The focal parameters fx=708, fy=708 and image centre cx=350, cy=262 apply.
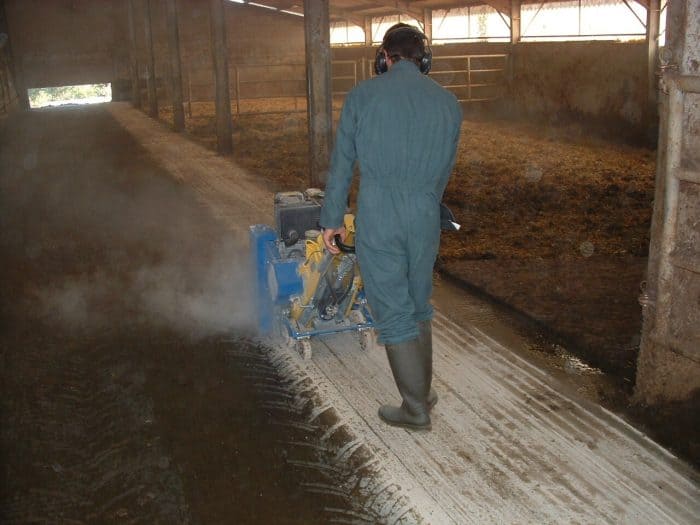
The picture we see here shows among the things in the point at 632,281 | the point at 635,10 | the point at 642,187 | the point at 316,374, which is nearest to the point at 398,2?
the point at 635,10

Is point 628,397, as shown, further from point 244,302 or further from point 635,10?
point 635,10

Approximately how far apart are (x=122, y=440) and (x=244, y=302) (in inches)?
70.1

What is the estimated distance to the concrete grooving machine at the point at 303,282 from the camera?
3.63 meters

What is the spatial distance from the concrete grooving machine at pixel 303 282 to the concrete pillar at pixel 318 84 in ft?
13.9

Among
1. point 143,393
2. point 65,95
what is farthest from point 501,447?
point 65,95

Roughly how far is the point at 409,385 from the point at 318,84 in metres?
5.77

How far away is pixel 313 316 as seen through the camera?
3.83 m

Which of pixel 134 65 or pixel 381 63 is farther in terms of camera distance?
pixel 134 65

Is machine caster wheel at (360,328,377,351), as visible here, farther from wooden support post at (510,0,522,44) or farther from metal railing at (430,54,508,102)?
wooden support post at (510,0,522,44)

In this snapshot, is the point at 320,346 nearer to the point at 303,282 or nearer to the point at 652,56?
the point at 303,282

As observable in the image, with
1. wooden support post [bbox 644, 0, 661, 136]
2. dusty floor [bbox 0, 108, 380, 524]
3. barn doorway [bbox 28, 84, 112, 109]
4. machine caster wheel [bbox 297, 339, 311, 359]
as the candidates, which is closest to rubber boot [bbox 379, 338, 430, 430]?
dusty floor [bbox 0, 108, 380, 524]

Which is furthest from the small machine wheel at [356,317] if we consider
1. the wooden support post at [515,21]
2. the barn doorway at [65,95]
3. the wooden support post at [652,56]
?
the barn doorway at [65,95]

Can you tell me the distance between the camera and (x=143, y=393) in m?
3.60

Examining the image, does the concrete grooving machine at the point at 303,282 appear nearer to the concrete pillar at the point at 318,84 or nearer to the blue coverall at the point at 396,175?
the blue coverall at the point at 396,175
